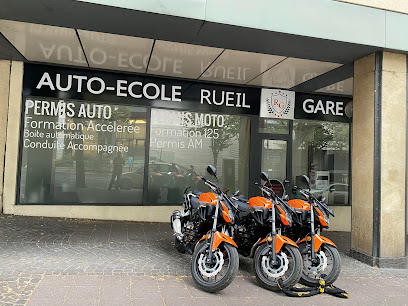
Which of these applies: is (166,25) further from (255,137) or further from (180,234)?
(255,137)

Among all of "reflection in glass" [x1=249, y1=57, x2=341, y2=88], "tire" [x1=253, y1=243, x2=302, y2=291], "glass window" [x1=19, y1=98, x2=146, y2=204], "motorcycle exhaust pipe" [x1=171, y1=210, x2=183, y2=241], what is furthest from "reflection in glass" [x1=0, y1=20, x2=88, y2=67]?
"tire" [x1=253, y1=243, x2=302, y2=291]

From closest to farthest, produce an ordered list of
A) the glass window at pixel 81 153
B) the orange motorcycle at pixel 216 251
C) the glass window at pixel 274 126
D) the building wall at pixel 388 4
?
1. the orange motorcycle at pixel 216 251
2. the building wall at pixel 388 4
3. the glass window at pixel 81 153
4. the glass window at pixel 274 126

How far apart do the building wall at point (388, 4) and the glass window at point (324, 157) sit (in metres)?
3.86

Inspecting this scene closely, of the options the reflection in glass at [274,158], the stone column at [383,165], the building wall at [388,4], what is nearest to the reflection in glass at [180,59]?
the building wall at [388,4]

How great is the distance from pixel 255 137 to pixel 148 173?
2.80 meters

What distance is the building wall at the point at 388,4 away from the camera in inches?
204

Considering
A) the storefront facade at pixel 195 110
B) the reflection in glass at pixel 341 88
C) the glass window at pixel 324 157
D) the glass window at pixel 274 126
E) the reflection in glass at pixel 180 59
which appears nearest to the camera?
the storefront facade at pixel 195 110

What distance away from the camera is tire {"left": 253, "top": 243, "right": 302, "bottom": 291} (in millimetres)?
3807

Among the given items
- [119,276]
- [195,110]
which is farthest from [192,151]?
[119,276]

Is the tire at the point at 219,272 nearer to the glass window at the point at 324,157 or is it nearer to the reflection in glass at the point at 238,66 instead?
the reflection in glass at the point at 238,66

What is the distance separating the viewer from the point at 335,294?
3.98 m

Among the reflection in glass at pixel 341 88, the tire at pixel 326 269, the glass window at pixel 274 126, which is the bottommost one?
the tire at pixel 326 269

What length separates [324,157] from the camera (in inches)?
356

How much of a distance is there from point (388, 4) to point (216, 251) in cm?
459
